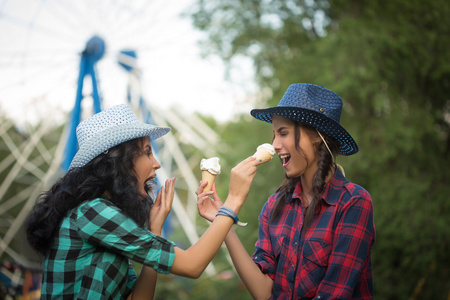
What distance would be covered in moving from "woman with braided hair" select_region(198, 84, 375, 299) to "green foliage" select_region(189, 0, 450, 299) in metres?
3.57

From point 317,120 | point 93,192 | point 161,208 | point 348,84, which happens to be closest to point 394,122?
point 348,84

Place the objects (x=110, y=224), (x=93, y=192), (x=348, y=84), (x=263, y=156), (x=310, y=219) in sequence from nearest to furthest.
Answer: (x=110, y=224) → (x=93, y=192) → (x=310, y=219) → (x=263, y=156) → (x=348, y=84)

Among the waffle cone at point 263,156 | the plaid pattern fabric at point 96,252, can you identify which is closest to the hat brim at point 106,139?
the plaid pattern fabric at point 96,252

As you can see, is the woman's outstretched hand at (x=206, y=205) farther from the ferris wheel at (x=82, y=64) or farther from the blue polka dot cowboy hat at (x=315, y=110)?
the ferris wheel at (x=82, y=64)

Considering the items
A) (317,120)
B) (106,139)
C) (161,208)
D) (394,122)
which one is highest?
(106,139)

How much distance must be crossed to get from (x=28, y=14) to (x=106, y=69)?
1.85 meters

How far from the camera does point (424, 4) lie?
5.73 metres

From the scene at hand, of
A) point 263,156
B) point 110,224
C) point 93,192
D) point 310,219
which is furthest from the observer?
point 263,156

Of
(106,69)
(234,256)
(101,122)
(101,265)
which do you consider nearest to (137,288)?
(101,265)

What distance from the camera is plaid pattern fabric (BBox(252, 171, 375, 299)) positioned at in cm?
195

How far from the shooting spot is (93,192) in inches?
77.9

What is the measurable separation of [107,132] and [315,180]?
1.07 meters

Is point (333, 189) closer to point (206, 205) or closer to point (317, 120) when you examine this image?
point (317, 120)

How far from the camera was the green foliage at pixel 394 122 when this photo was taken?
5.65m
